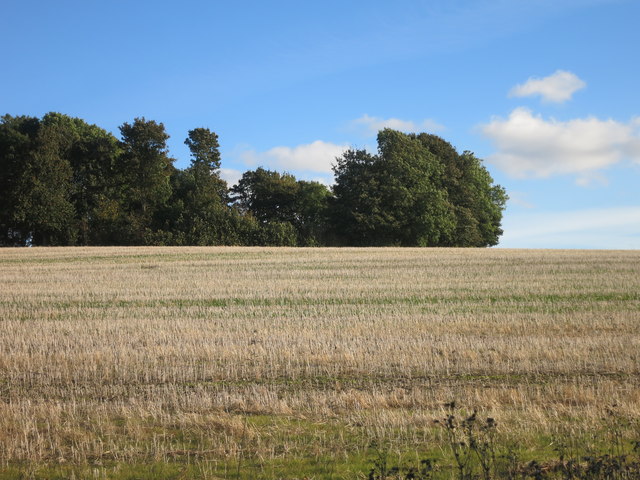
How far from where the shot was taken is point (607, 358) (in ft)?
38.6

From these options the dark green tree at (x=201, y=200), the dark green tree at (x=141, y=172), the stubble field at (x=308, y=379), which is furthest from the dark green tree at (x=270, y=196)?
the stubble field at (x=308, y=379)

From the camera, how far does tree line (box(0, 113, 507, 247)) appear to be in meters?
59.9

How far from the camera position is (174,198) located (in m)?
67.7

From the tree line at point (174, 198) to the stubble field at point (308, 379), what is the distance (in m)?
38.2

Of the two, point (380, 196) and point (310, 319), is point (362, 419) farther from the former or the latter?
point (380, 196)

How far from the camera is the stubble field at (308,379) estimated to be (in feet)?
23.5

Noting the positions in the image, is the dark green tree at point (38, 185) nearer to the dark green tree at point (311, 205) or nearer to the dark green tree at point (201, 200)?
the dark green tree at point (201, 200)

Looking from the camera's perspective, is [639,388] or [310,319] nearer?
[639,388]

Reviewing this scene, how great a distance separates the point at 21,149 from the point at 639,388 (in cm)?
6222

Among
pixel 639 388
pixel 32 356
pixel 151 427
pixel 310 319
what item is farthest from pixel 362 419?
pixel 310 319

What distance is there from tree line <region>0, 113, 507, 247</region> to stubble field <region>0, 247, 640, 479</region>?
3817 centimetres

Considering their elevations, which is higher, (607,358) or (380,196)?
(380,196)

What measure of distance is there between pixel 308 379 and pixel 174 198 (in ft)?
195

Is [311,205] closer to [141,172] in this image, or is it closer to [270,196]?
[270,196]
